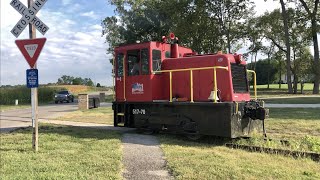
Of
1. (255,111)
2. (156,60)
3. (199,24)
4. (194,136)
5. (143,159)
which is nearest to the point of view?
(143,159)

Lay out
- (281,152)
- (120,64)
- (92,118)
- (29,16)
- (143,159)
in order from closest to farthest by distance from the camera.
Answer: (143,159), (281,152), (29,16), (120,64), (92,118)

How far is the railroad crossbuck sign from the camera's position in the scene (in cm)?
997

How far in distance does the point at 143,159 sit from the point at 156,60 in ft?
15.4

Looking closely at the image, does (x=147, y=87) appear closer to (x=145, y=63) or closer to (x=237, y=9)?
(x=145, y=63)

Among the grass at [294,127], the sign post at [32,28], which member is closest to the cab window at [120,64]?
the sign post at [32,28]

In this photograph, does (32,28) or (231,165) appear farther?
(32,28)

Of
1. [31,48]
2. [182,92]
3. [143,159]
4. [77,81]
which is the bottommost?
[143,159]

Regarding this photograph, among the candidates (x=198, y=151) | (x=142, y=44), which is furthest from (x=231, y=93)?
(x=142, y=44)

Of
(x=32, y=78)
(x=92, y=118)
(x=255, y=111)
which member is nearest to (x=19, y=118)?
(x=92, y=118)

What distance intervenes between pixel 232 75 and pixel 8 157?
6889mm

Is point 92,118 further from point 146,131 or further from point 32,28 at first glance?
point 32,28

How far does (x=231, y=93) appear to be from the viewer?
11.8 m

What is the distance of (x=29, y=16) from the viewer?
10.1 m

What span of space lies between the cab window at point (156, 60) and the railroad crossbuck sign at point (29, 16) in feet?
13.6
